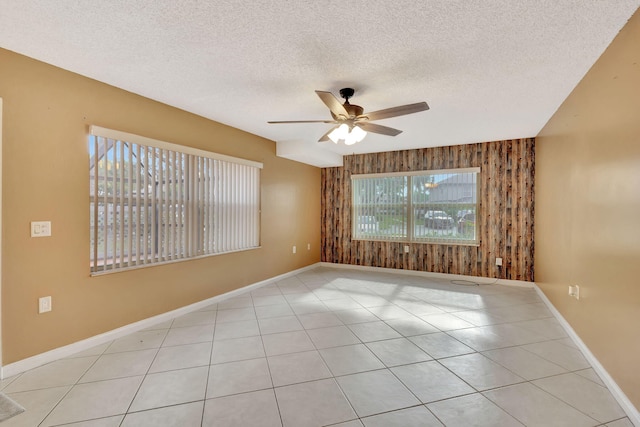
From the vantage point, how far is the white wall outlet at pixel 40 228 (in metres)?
2.24

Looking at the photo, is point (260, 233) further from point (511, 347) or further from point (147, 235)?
point (511, 347)

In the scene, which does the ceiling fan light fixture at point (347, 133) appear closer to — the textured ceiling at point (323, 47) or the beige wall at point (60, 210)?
the textured ceiling at point (323, 47)

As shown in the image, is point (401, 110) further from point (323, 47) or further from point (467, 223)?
point (467, 223)

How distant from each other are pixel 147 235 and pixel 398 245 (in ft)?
14.5

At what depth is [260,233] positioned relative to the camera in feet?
15.3

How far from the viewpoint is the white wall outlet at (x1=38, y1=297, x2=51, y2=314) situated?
2270 millimetres

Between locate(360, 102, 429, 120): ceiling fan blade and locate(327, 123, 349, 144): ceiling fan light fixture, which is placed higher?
locate(360, 102, 429, 120): ceiling fan blade

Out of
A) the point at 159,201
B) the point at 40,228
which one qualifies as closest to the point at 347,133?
the point at 159,201

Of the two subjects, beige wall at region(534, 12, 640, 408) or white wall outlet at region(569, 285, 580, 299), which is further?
white wall outlet at region(569, 285, 580, 299)

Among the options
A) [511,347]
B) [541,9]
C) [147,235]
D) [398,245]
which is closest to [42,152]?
[147,235]

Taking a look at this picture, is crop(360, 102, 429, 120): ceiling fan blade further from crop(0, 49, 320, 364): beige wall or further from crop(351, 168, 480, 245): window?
crop(351, 168, 480, 245): window

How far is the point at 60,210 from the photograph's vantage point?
7.84 feet

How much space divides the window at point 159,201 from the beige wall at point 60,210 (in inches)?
4.4

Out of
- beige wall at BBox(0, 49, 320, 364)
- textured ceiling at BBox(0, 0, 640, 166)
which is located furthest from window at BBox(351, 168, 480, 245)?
beige wall at BBox(0, 49, 320, 364)
